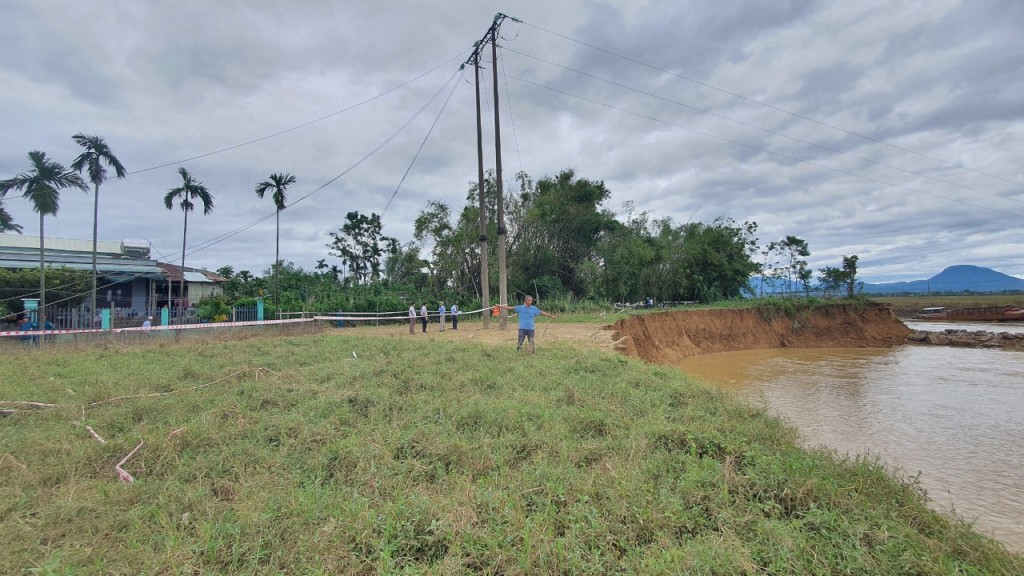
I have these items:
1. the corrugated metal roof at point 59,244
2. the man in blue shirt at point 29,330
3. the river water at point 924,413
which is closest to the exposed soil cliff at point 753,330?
the river water at point 924,413

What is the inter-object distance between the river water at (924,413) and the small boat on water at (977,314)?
110 ft

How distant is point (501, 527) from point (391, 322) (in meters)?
21.6

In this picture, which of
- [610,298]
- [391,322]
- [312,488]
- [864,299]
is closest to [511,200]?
[610,298]

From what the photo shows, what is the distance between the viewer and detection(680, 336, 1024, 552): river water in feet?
17.3

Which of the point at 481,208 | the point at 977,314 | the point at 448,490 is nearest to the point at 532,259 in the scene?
the point at 481,208

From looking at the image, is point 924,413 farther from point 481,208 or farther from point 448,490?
point 481,208

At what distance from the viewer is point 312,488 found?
12.9ft

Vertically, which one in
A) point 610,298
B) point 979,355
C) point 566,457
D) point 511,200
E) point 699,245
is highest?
point 511,200

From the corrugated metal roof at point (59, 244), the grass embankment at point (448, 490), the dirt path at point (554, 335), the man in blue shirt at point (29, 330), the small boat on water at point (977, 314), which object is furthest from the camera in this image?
the small boat on water at point (977, 314)

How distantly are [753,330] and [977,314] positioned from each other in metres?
40.0

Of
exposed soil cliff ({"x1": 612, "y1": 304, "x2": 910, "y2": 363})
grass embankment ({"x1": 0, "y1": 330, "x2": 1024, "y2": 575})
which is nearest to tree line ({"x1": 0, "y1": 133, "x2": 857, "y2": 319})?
exposed soil cliff ({"x1": 612, "y1": 304, "x2": 910, "y2": 363})

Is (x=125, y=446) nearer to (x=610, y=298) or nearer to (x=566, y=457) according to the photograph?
(x=566, y=457)

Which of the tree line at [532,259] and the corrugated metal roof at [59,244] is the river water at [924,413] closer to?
the tree line at [532,259]

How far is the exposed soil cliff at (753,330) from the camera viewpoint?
18.9 metres
